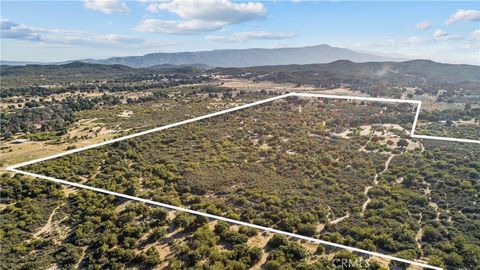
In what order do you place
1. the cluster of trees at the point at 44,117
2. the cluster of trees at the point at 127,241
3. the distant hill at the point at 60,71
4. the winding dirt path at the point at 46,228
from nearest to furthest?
the cluster of trees at the point at 127,241 → the winding dirt path at the point at 46,228 → the cluster of trees at the point at 44,117 → the distant hill at the point at 60,71

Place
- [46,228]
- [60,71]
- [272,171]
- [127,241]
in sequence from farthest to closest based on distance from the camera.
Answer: [60,71], [46,228], [127,241], [272,171]

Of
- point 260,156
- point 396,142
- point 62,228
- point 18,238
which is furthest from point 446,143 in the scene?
point 18,238

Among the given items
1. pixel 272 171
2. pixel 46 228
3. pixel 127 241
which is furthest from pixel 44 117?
pixel 272 171

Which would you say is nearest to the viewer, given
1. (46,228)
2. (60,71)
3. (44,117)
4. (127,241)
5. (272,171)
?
(272,171)

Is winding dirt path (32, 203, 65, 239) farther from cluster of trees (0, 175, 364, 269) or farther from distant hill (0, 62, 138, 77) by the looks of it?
distant hill (0, 62, 138, 77)

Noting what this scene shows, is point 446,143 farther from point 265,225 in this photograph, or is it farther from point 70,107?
point 70,107

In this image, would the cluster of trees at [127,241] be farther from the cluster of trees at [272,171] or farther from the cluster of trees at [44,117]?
the cluster of trees at [44,117]

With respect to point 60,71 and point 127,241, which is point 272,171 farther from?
point 60,71

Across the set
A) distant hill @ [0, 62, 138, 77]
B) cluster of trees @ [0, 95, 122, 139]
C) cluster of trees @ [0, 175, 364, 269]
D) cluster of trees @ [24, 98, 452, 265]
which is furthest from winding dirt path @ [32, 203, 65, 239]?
distant hill @ [0, 62, 138, 77]

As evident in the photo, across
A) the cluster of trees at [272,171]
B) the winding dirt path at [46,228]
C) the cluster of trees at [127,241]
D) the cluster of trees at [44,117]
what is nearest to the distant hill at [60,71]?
the cluster of trees at [44,117]

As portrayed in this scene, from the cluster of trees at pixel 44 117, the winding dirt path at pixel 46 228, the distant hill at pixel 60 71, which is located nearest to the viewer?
the winding dirt path at pixel 46 228

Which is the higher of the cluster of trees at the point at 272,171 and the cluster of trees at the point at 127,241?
the cluster of trees at the point at 272,171
